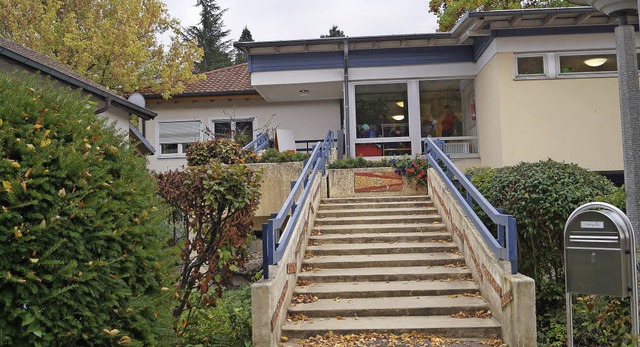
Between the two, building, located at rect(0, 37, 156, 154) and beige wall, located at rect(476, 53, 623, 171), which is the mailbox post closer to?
building, located at rect(0, 37, 156, 154)

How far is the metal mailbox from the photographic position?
164 inches

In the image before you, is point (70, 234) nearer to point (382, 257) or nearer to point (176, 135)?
point (382, 257)

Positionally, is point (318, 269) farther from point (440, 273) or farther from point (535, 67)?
point (535, 67)

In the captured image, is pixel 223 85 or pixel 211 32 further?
pixel 211 32

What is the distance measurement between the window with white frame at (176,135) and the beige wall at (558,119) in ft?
34.1

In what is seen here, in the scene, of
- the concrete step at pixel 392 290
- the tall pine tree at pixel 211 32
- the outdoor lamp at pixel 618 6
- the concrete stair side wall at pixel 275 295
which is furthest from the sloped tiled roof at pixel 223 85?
the tall pine tree at pixel 211 32

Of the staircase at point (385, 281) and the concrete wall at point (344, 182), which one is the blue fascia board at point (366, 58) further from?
the staircase at point (385, 281)

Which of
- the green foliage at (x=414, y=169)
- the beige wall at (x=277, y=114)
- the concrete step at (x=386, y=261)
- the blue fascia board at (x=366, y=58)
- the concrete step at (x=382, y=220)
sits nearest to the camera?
the concrete step at (x=386, y=261)

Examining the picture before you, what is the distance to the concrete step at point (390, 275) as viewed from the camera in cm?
694

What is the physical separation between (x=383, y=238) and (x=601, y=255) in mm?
4230

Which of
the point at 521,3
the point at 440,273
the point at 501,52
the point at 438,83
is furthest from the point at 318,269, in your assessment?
the point at 521,3

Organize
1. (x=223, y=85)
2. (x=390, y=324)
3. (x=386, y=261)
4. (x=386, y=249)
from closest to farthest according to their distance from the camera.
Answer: (x=390, y=324)
(x=386, y=261)
(x=386, y=249)
(x=223, y=85)

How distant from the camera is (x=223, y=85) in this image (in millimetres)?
18062

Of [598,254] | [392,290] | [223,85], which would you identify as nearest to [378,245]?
[392,290]
